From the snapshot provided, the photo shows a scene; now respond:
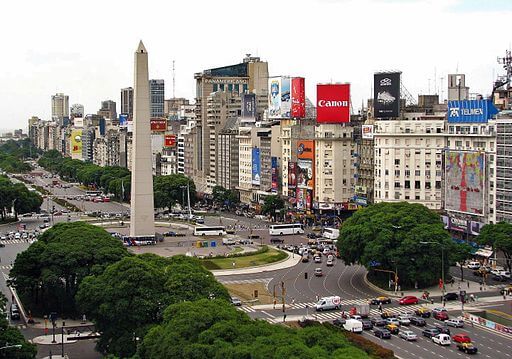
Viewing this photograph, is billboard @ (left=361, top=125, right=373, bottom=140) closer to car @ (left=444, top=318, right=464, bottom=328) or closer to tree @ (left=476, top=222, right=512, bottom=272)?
tree @ (left=476, top=222, right=512, bottom=272)

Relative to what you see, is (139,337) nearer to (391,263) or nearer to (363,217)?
(391,263)

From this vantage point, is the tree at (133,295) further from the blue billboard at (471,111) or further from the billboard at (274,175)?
the billboard at (274,175)

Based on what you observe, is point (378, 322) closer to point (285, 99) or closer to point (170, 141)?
point (285, 99)

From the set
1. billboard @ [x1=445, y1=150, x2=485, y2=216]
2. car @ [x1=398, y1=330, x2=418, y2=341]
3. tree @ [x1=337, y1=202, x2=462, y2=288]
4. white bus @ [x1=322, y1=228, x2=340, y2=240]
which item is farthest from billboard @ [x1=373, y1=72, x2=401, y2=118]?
car @ [x1=398, y1=330, x2=418, y2=341]

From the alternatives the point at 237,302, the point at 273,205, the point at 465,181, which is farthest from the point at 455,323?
the point at 273,205

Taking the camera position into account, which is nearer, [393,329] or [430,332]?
[430,332]

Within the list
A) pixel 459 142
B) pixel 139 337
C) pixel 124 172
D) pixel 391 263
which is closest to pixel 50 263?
pixel 139 337
